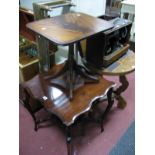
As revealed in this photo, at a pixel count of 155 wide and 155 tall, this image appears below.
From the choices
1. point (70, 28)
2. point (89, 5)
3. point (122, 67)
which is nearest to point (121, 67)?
point (122, 67)

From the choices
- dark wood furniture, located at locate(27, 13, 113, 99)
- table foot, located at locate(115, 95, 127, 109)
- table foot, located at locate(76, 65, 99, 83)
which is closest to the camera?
dark wood furniture, located at locate(27, 13, 113, 99)

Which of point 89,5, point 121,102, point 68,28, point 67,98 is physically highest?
point 89,5

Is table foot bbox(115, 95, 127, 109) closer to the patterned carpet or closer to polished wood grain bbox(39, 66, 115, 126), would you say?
the patterned carpet

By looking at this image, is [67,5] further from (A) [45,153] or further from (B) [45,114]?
(A) [45,153]

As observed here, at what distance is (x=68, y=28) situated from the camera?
42.3 inches

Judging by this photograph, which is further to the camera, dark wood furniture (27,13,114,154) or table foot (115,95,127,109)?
table foot (115,95,127,109)

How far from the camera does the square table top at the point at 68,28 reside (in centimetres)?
96

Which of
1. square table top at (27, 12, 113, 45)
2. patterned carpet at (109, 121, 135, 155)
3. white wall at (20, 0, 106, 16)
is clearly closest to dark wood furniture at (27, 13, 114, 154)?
square table top at (27, 12, 113, 45)

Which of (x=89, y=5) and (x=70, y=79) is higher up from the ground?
(x=89, y=5)

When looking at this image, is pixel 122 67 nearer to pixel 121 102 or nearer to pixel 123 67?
pixel 123 67

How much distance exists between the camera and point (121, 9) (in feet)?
7.97

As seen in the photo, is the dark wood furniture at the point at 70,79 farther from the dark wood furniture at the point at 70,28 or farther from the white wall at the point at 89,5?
the white wall at the point at 89,5

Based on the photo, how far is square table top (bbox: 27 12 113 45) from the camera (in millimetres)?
959
